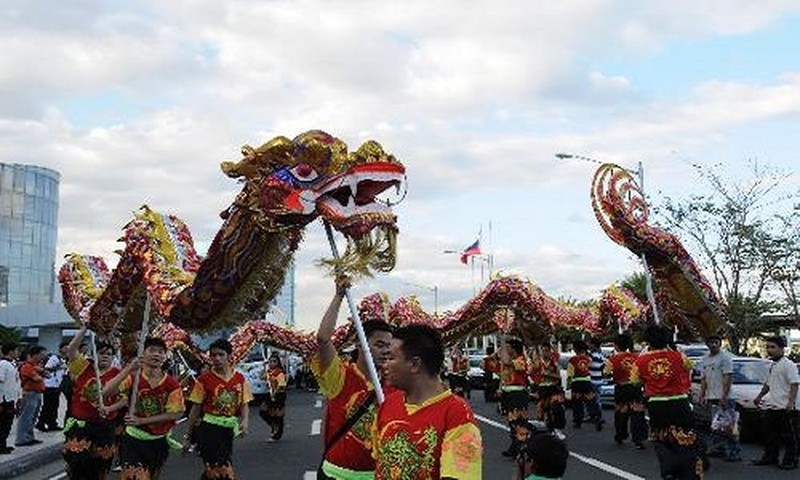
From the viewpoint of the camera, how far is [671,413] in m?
9.52

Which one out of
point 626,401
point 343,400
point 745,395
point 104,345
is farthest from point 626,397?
point 343,400

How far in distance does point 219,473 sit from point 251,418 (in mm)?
15774

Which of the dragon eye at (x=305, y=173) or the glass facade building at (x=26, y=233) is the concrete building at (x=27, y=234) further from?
the dragon eye at (x=305, y=173)

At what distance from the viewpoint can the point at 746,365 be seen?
55.5 feet

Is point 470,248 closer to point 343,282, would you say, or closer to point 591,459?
point 591,459

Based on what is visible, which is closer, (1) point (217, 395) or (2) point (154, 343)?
(2) point (154, 343)

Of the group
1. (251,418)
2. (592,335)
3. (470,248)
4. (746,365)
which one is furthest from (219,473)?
(470,248)

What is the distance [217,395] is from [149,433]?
886mm

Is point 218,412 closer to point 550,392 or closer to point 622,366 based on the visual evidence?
point 622,366

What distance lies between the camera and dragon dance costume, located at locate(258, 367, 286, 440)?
1778 cm

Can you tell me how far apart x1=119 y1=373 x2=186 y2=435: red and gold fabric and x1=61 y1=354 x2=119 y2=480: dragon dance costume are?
0.56m

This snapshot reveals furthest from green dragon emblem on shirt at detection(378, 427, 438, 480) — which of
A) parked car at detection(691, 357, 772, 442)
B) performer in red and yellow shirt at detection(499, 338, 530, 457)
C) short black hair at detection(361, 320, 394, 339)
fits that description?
parked car at detection(691, 357, 772, 442)

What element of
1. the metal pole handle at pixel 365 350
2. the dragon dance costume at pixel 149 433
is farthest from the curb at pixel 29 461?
the metal pole handle at pixel 365 350

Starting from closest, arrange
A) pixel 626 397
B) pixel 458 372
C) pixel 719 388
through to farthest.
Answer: pixel 719 388 → pixel 626 397 → pixel 458 372
